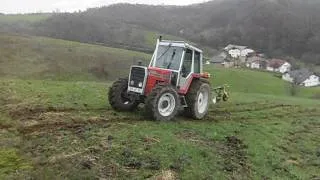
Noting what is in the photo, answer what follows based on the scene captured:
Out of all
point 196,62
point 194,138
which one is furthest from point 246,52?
point 194,138

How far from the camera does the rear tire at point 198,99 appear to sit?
59.6ft

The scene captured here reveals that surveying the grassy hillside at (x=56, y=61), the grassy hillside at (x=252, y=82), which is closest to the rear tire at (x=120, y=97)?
the grassy hillside at (x=56, y=61)

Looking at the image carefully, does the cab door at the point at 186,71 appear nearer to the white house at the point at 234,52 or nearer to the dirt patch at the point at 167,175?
the dirt patch at the point at 167,175

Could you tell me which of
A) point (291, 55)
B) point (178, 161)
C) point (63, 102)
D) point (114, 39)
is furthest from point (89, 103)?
point (291, 55)

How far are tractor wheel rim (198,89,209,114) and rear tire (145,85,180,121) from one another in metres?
2.28

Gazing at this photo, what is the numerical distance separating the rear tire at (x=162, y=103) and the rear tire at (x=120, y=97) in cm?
149

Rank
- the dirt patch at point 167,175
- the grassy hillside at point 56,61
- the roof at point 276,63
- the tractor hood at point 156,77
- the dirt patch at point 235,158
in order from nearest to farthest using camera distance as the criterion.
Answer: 1. the dirt patch at point 167,175
2. the dirt patch at point 235,158
3. the tractor hood at point 156,77
4. the grassy hillside at point 56,61
5. the roof at point 276,63

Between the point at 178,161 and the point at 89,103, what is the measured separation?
7.95 meters

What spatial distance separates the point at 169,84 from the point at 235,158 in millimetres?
4254

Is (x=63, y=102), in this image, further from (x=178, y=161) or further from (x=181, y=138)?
(x=178, y=161)

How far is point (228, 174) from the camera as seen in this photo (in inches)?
495

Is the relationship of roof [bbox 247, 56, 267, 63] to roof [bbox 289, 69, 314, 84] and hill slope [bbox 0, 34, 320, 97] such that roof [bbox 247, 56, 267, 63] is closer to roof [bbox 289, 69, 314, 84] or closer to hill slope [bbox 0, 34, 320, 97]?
roof [bbox 289, 69, 314, 84]

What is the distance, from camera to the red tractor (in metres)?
16.9

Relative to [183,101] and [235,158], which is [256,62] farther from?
[235,158]
